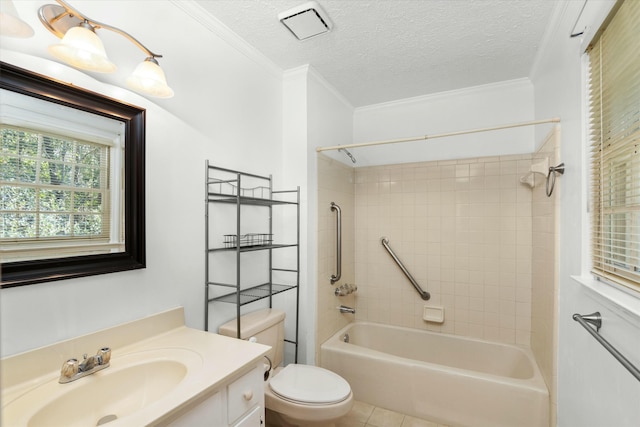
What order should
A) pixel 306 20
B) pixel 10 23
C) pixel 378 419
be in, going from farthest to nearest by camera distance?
pixel 378 419
pixel 306 20
pixel 10 23

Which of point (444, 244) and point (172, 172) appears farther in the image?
point (444, 244)

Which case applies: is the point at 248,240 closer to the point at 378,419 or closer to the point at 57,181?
the point at 57,181

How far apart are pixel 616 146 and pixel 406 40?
54.4 inches

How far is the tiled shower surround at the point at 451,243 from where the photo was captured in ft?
8.49

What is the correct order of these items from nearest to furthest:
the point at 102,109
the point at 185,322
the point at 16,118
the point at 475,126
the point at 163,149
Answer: the point at 16,118, the point at 102,109, the point at 163,149, the point at 185,322, the point at 475,126

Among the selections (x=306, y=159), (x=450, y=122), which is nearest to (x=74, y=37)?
(x=306, y=159)

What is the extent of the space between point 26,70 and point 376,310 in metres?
2.84

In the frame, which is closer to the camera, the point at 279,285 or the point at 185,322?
the point at 185,322

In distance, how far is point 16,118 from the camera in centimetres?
108

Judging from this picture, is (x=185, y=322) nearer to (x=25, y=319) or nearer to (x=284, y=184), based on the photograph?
(x=25, y=319)

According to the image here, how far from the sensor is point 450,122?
2.85 metres

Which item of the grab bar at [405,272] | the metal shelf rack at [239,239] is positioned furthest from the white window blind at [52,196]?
the grab bar at [405,272]

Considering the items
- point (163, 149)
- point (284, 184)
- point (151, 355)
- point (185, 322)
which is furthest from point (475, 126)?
point (151, 355)

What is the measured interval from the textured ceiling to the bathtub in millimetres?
2085
